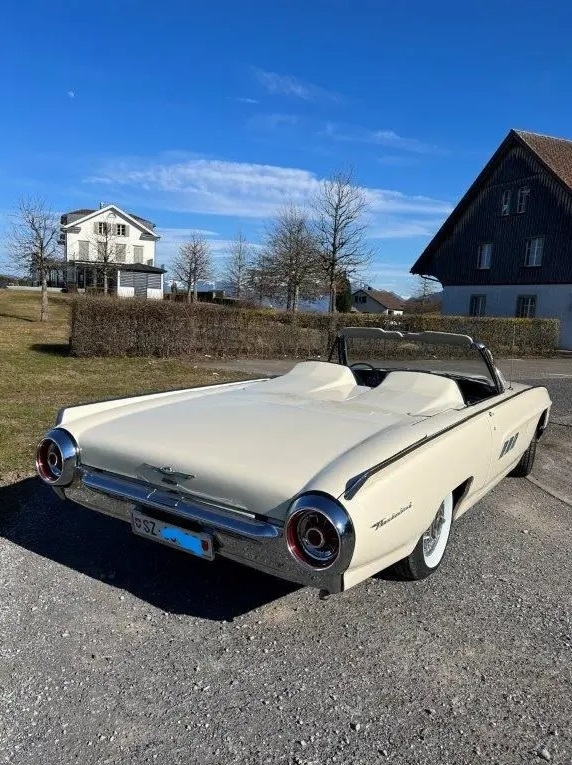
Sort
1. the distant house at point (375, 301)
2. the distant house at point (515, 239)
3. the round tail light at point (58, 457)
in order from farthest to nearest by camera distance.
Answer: the distant house at point (375, 301) < the distant house at point (515, 239) < the round tail light at point (58, 457)

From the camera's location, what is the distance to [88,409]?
3.71 meters

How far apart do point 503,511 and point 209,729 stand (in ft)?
10.2

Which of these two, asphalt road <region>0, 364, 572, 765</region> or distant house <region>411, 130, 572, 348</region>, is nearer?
asphalt road <region>0, 364, 572, 765</region>

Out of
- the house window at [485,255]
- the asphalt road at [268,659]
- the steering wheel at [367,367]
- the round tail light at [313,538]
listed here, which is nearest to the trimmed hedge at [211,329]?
the steering wheel at [367,367]

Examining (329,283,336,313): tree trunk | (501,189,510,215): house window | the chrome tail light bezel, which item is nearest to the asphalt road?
the chrome tail light bezel

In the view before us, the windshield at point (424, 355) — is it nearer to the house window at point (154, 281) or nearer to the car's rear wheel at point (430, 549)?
the car's rear wheel at point (430, 549)

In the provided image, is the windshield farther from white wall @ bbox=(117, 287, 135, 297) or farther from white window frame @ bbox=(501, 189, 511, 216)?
white wall @ bbox=(117, 287, 135, 297)

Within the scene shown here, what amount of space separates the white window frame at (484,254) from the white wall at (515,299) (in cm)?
110

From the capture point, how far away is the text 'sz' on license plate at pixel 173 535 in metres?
2.78

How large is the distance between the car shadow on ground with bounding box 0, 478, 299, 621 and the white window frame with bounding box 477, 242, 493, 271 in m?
29.8

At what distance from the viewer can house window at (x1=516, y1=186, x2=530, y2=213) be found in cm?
2857

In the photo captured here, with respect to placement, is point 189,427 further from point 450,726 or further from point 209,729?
point 450,726

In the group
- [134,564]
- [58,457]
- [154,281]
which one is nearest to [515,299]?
[134,564]

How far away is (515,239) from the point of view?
2923 cm
